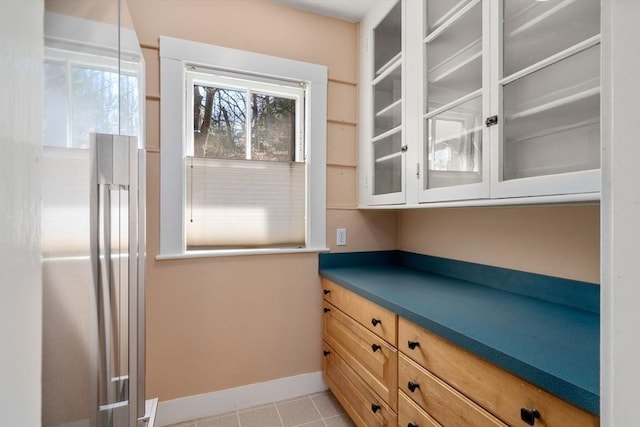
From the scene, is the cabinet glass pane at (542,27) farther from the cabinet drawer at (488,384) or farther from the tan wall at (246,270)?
the tan wall at (246,270)

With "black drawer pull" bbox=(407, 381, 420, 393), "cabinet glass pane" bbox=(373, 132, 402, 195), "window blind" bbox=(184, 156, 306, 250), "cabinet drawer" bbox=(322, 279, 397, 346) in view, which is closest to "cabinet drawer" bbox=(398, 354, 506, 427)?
"black drawer pull" bbox=(407, 381, 420, 393)

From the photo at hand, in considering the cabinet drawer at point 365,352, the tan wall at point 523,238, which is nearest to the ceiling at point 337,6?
the tan wall at point 523,238

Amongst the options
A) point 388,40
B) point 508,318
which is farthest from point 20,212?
point 388,40

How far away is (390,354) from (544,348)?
0.59 m

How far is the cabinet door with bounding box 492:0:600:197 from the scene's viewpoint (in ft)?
3.00

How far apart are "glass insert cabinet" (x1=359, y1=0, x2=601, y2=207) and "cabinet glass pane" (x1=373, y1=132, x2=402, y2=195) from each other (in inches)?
0.4

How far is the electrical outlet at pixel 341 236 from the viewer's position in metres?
2.08

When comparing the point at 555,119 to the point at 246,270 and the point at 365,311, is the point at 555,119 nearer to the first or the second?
the point at 365,311

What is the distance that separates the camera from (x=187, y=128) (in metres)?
1.80

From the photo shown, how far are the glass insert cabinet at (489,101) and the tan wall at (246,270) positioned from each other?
32 cm
